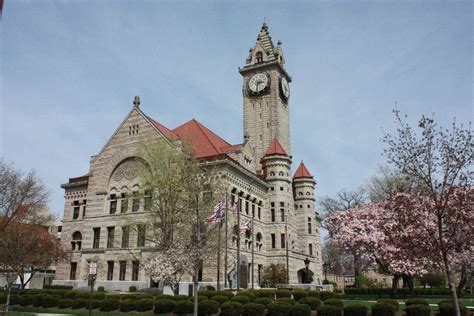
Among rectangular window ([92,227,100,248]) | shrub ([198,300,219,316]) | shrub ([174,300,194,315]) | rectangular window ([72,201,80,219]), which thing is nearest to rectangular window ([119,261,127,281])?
rectangular window ([92,227,100,248])

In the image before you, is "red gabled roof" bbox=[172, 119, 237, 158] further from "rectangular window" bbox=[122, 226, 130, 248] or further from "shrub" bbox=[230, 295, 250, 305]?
"shrub" bbox=[230, 295, 250, 305]

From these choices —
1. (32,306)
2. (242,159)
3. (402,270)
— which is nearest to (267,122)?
(242,159)

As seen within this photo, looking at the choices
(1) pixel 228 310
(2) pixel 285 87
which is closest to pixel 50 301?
(1) pixel 228 310

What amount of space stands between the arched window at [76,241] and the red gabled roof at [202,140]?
59.0 ft

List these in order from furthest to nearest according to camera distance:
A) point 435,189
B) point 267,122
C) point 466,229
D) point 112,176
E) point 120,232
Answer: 1. point 267,122
2. point 112,176
3. point 120,232
4. point 466,229
5. point 435,189

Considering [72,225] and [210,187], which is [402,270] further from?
[72,225]

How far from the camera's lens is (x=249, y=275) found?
4778 centimetres

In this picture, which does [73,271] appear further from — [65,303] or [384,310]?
[384,310]

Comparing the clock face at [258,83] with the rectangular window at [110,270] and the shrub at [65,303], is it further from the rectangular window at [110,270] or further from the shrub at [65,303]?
the shrub at [65,303]

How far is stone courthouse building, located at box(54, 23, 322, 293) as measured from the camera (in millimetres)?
44688

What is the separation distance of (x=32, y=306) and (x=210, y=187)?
1486cm

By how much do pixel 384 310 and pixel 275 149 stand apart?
39072 millimetres

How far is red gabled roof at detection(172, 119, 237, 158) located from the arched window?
18.0 metres

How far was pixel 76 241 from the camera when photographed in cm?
5169
